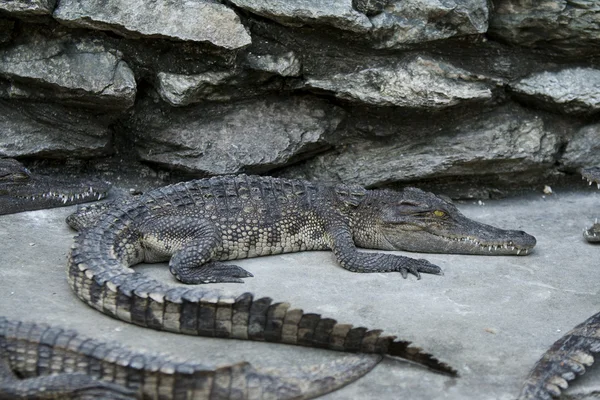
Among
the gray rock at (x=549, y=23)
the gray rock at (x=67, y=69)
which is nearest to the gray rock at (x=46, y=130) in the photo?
the gray rock at (x=67, y=69)

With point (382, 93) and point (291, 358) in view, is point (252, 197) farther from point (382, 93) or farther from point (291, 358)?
point (291, 358)

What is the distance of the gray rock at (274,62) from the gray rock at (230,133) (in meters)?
0.40

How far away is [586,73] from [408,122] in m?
1.49

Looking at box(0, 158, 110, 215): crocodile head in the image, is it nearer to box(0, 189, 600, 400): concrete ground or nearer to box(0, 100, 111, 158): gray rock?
box(0, 189, 600, 400): concrete ground

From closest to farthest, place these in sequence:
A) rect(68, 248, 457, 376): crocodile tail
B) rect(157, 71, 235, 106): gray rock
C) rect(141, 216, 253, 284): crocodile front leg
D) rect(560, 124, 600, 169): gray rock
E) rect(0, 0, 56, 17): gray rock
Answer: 1. rect(68, 248, 457, 376): crocodile tail
2. rect(141, 216, 253, 284): crocodile front leg
3. rect(0, 0, 56, 17): gray rock
4. rect(157, 71, 235, 106): gray rock
5. rect(560, 124, 600, 169): gray rock

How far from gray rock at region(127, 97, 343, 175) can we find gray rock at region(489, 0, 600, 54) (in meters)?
1.59

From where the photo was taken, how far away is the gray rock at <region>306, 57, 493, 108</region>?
6137 mm

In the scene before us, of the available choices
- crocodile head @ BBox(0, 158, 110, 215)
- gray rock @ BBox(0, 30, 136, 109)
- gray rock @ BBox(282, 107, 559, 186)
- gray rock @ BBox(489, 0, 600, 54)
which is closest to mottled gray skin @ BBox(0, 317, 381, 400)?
crocodile head @ BBox(0, 158, 110, 215)

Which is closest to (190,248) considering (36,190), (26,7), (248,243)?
(248,243)

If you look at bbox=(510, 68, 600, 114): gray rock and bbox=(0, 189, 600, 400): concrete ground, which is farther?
bbox=(510, 68, 600, 114): gray rock

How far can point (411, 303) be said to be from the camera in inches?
186

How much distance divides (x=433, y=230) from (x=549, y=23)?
6.41 feet

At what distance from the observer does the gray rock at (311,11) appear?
18.9ft

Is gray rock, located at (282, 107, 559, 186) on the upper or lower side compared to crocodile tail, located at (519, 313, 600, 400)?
upper
